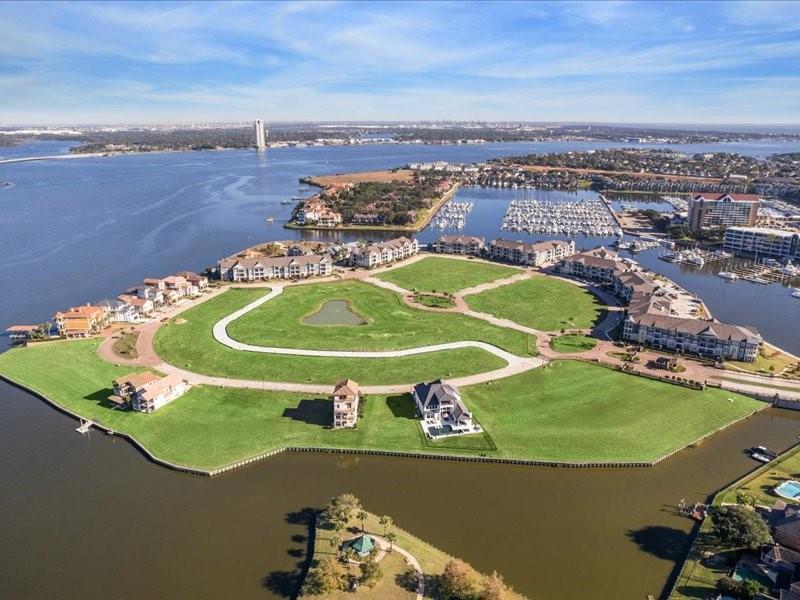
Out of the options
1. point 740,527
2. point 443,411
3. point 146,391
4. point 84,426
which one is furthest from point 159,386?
point 740,527

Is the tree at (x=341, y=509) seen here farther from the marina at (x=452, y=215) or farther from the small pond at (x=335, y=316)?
the marina at (x=452, y=215)

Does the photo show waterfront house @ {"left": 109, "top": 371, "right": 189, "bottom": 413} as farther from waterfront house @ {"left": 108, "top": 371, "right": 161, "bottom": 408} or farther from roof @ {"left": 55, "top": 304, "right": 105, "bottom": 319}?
roof @ {"left": 55, "top": 304, "right": 105, "bottom": 319}

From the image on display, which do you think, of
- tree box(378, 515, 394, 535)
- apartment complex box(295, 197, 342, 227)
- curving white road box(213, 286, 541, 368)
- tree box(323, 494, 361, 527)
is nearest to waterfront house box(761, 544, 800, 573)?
tree box(378, 515, 394, 535)

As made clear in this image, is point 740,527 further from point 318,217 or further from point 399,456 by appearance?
point 318,217

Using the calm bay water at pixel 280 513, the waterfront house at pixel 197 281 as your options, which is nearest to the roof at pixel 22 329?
the calm bay water at pixel 280 513

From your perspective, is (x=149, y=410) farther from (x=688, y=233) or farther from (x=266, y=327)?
(x=688, y=233)
